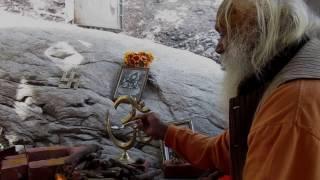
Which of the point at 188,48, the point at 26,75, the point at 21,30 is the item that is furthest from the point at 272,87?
the point at 21,30

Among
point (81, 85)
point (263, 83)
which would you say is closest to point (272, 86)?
point (263, 83)

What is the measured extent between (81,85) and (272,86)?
2763mm

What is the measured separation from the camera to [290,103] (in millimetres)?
1212

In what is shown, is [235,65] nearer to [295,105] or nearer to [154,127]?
[295,105]

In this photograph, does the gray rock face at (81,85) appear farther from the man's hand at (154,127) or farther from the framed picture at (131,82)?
the man's hand at (154,127)

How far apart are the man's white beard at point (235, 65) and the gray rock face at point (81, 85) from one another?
179cm

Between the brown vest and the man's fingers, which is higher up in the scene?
the brown vest

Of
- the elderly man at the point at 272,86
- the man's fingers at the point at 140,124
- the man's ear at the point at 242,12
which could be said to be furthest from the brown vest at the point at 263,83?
the man's fingers at the point at 140,124

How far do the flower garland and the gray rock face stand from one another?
15cm

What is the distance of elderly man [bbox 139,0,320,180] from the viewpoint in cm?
119

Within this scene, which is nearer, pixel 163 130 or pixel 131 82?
pixel 163 130

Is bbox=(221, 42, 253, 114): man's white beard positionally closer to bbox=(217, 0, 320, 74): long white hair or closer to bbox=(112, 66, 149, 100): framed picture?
bbox=(217, 0, 320, 74): long white hair

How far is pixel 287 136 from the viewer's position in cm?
119

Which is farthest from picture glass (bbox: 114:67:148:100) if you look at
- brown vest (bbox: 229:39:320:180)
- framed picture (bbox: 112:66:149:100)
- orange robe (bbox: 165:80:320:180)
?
orange robe (bbox: 165:80:320:180)
